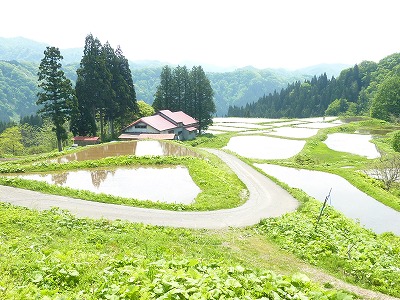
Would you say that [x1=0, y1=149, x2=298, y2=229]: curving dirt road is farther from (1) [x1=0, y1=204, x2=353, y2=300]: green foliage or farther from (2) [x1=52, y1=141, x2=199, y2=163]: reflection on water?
(2) [x1=52, y1=141, x2=199, y2=163]: reflection on water

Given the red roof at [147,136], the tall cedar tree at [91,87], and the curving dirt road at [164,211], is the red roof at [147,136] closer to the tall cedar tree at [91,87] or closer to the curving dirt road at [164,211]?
the tall cedar tree at [91,87]

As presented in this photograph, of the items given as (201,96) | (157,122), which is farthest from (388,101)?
(157,122)

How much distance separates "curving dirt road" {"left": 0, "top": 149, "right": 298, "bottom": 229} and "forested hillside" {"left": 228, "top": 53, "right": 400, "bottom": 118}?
11400 cm

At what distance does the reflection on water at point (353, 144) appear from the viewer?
4757 centimetres

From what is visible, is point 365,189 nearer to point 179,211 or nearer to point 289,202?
point 289,202

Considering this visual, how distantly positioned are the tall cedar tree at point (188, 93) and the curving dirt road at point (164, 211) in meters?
51.6

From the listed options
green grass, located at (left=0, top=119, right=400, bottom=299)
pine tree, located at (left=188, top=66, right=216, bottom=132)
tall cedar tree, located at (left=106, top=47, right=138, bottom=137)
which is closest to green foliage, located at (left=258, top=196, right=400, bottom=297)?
green grass, located at (left=0, top=119, right=400, bottom=299)

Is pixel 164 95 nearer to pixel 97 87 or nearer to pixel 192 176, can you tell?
pixel 97 87

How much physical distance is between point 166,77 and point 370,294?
67175 millimetres

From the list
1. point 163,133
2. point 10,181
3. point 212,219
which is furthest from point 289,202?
point 163,133

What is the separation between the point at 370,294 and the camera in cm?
1131

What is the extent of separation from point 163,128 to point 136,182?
33738mm

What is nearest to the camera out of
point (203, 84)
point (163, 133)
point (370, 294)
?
point (370, 294)

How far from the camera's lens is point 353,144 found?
54.9 m
